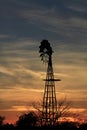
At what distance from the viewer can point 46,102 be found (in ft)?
325

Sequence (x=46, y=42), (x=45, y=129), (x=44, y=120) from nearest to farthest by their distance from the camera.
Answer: (x=45, y=129) < (x=46, y=42) < (x=44, y=120)

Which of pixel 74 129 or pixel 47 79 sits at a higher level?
pixel 47 79

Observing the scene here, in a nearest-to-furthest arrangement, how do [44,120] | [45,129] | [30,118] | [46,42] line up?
[45,129], [46,42], [44,120], [30,118]

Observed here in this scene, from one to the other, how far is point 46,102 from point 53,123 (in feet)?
17.2

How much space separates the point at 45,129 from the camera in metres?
89.2

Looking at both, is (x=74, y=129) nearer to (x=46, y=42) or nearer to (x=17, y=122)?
(x=46, y=42)

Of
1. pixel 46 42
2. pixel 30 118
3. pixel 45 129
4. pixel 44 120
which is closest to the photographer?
pixel 45 129

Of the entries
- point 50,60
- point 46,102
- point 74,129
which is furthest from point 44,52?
point 74,129

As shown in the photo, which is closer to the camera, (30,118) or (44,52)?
(44,52)

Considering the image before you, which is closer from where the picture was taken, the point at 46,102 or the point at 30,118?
the point at 46,102

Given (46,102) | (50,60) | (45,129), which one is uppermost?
(50,60)

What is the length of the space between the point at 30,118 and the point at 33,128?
29.9 m

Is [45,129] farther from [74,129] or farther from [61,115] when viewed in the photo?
[61,115]

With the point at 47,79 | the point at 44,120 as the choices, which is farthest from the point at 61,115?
the point at 47,79
